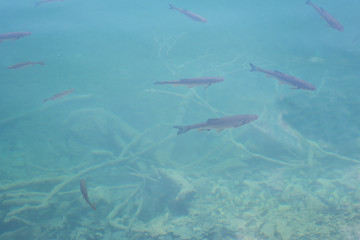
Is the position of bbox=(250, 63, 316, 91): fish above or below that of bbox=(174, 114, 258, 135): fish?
above

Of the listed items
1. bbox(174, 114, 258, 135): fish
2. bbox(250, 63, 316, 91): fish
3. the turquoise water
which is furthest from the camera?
bbox(250, 63, 316, 91): fish

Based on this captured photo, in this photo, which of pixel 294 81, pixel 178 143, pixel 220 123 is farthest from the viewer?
pixel 178 143

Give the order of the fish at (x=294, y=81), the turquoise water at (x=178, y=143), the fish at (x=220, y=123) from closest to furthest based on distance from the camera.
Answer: the fish at (x=220, y=123) → the turquoise water at (x=178, y=143) → the fish at (x=294, y=81)

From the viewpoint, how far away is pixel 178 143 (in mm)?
6410

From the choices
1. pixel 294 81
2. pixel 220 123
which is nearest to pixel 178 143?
pixel 220 123

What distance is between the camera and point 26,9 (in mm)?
16500

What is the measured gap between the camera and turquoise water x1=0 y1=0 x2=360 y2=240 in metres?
3.79

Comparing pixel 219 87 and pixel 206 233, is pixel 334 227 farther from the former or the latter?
pixel 219 87

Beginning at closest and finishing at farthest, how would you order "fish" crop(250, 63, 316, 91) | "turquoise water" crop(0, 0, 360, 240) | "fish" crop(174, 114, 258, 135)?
"fish" crop(174, 114, 258, 135) → "turquoise water" crop(0, 0, 360, 240) → "fish" crop(250, 63, 316, 91)

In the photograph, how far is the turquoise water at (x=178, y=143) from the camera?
3.79 metres

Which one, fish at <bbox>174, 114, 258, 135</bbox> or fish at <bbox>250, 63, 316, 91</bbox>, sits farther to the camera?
fish at <bbox>250, 63, 316, 91</bbox>

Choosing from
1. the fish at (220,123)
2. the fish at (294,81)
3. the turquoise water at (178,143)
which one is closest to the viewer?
the fish at (220,123)

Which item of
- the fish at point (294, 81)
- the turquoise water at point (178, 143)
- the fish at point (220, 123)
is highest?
the fish at point (294, 81)

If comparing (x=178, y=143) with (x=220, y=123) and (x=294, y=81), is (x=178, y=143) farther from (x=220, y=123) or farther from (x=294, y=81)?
(x=294, y=81)
